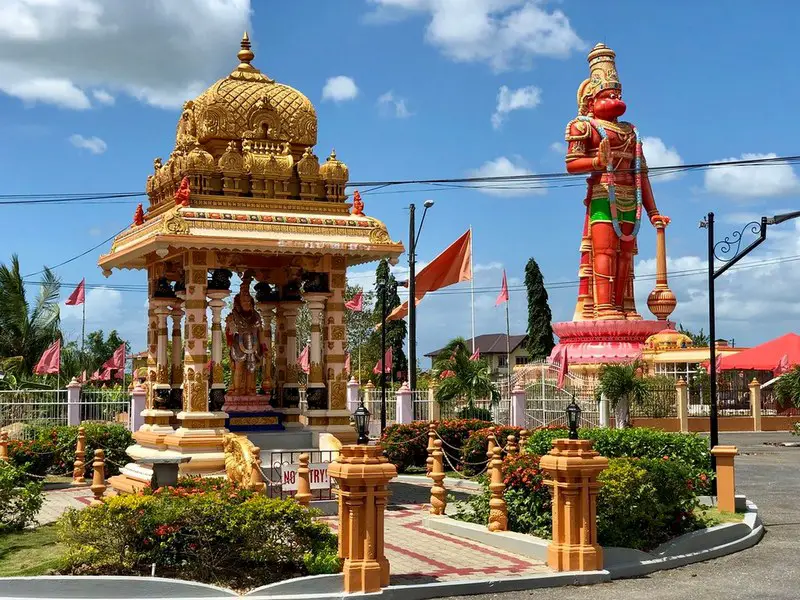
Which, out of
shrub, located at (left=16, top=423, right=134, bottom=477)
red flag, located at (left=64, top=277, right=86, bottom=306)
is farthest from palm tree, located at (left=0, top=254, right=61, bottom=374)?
shrub, located at (left=16, top=423, right=134, bottom=477)

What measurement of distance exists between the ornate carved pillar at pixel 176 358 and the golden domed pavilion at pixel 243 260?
0.09 ft

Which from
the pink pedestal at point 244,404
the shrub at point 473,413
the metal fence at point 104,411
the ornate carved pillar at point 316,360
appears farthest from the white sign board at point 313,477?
the shrub at point 473,413

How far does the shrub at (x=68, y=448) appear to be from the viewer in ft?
70.9

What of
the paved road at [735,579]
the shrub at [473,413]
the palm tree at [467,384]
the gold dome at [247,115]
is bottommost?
the paved road at [735,579]

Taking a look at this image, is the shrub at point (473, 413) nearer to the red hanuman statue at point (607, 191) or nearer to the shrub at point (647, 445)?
the shrub at point (647, 445)

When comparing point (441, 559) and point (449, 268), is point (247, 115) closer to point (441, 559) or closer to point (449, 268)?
point (441, 559)

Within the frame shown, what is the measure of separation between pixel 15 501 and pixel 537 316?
53008 mm

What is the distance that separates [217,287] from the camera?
17234 mm

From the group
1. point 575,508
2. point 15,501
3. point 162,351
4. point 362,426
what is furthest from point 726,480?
point 162,351

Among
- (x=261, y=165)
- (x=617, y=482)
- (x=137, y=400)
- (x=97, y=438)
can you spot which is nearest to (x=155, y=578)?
(x=617, y=482)

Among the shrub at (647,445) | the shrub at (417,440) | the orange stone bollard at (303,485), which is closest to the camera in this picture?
the orange stone bollard at (303,485)

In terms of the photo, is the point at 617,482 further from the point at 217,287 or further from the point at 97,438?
the point at 97,438

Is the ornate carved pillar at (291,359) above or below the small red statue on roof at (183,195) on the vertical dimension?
below

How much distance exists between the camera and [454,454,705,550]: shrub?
40.9 feet
